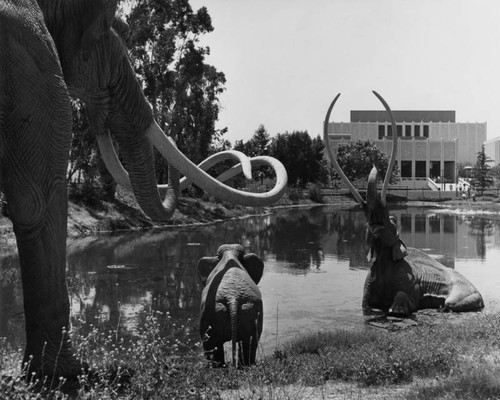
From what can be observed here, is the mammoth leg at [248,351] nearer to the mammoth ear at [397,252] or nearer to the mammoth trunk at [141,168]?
the mammoth trunk at [141,168]

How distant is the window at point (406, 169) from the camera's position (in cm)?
8038

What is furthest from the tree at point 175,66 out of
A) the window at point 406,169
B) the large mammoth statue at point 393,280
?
the window at point 406,169

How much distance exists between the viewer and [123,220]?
944 inches

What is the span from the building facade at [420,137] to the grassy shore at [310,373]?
6623 centimetres

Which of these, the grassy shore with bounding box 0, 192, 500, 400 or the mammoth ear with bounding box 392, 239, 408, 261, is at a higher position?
the mammoth ear with bounding box 392, 239, 408, 261

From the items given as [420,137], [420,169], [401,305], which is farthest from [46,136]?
[420,137]

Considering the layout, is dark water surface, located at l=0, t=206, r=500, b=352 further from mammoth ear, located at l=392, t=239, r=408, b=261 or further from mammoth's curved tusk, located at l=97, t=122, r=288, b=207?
mammoth's curved tusk, located at l=97, t=122, r=288, b=207

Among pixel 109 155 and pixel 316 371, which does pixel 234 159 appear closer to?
pixel 109 155

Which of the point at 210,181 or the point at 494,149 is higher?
the point at 494,149

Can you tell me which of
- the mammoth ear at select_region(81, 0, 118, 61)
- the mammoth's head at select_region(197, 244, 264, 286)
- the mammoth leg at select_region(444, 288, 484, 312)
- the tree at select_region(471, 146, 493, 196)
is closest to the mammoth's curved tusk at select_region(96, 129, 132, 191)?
the mammoth ear at select_region(81, 0, 118, 61)

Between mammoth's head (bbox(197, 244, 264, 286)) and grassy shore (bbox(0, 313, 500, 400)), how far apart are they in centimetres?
81

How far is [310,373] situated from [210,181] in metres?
1.74

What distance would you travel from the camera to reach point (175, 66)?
31.3m

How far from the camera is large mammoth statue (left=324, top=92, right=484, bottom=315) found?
868 centimetres
